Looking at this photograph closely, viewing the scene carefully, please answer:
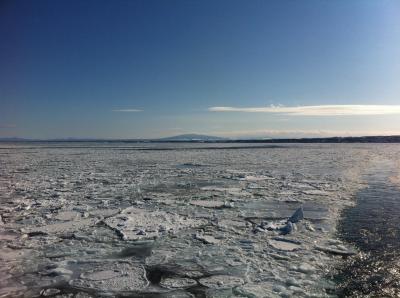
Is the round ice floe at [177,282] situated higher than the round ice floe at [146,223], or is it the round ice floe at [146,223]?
the round ice floe at [146,223]

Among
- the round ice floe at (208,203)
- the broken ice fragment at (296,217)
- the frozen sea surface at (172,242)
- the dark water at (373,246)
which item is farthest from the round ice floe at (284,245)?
the round ice floe at (208,203)

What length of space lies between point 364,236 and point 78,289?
380 cm

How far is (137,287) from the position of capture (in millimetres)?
3465

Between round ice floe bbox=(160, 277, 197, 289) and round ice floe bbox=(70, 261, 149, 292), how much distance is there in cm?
19

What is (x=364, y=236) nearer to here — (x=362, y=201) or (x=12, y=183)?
(x=362, y=201)

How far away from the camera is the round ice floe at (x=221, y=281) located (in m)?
3.51

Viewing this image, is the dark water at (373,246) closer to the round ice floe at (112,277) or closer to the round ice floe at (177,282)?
the round ice floe at (177,282)

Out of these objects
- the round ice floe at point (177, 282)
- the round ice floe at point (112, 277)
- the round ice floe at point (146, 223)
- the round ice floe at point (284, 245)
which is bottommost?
the round ice floe at point (177, 282)

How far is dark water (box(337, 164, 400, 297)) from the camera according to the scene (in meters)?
3.35

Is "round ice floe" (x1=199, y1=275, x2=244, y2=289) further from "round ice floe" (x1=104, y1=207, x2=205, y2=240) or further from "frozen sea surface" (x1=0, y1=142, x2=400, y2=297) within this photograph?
"round ice floe" (x1=104, y1=207, x2=205, y2=240)

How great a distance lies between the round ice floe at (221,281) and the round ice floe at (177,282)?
0.11m

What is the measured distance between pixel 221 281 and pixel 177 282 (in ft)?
1.47

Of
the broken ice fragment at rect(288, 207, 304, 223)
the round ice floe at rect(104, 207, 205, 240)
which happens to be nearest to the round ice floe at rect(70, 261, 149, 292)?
the round ice floe at rect(104, 207, 205, 240)

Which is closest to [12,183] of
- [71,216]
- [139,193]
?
[139,193]
